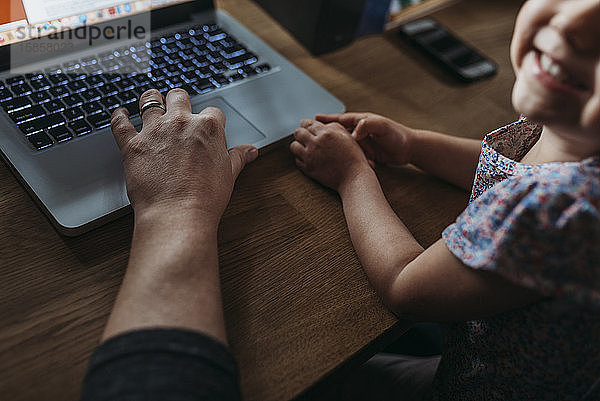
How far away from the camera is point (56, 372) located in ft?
1.58

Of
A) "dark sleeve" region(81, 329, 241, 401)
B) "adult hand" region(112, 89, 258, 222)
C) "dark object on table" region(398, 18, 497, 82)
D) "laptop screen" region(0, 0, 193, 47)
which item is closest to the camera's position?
"dark sleeve" region(81, 329, 241, 401)

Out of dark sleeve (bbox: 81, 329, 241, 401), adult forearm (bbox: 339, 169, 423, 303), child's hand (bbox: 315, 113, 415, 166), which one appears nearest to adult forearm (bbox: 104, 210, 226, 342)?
dark sleeve (bbox: 81, 329, 241, 401)

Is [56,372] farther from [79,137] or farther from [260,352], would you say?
[79,137]

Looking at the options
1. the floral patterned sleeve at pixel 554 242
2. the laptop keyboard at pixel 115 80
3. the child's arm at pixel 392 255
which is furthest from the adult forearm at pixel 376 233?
the laptop keyboard at pixel 115 80

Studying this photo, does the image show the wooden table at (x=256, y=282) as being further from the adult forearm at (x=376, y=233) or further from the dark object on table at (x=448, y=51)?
the dark object on table at (x=448, y=51)

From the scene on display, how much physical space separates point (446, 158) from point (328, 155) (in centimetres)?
18

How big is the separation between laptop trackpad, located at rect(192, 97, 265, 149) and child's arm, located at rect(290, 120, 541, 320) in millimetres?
58

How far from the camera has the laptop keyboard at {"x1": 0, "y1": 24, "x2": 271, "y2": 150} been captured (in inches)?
26.2

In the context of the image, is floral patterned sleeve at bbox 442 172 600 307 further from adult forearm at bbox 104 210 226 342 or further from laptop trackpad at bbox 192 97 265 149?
laptop trackpad at bbox 192 97 265 149

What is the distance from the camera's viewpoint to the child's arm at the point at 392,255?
0.52 m

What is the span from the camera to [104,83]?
727mm

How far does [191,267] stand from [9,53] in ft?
1.42

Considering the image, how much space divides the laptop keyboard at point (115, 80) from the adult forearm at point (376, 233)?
269 mm

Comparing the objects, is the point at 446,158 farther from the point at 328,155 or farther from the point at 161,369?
the point at 161,369
